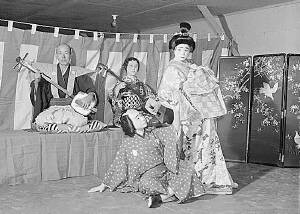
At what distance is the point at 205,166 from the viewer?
11.7ft

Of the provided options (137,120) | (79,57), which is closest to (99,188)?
(137,120)

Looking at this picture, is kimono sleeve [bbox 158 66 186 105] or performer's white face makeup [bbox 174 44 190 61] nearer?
kimono sleeve [bbox 158 66 186 105]

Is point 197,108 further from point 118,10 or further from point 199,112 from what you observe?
point 118,10

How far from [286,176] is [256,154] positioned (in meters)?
0.69

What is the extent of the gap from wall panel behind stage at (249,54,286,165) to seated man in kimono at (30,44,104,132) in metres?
2.02

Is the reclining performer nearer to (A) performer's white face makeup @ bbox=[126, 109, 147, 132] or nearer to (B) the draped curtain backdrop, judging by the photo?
(B) the draped curtain backdrop

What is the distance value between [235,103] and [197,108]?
1694mm

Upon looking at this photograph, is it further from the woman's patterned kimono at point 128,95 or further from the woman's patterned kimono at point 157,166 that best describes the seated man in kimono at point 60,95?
the woman's patterned kimono at point 157,166

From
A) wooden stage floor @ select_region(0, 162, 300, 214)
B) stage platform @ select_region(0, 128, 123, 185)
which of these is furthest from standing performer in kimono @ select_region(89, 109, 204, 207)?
stage platform @ select_region(0, 128, 123, 185)

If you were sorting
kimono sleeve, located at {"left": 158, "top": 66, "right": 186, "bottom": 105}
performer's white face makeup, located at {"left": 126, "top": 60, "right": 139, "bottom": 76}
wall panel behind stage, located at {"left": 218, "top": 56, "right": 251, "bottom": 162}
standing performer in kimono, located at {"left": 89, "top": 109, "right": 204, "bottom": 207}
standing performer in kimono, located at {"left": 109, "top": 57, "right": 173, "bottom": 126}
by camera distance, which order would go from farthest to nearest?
wall panel behind stage, located at {"left": 218, "top": 56, "right": 251, "bottom": 162} → performer's white face makeup, located at {"left": 126, "top": 60, "right": 139, "bottom": 76} → standing performer in kimono, located at {"left": 109, "top": 57, "right": 173, "bottom": 126} → kimono sleeve, located at {"left": 158, "top": 66, "right": 186, "bottom": 105} → standing performer in kimono, located at {"left": 89, "top": 109, "right": 204, "bottom": 207}

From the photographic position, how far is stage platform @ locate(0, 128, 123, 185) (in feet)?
11.7

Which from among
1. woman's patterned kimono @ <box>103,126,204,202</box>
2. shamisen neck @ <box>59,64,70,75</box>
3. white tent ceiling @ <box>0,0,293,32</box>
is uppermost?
white tent ceiling @ <box>0,0,293,32</box>

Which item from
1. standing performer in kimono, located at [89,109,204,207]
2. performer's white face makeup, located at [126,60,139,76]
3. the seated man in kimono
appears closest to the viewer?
standing performer in kimono, located at [89,109,204,207]

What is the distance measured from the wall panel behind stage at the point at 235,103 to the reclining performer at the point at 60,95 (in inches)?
69.1
